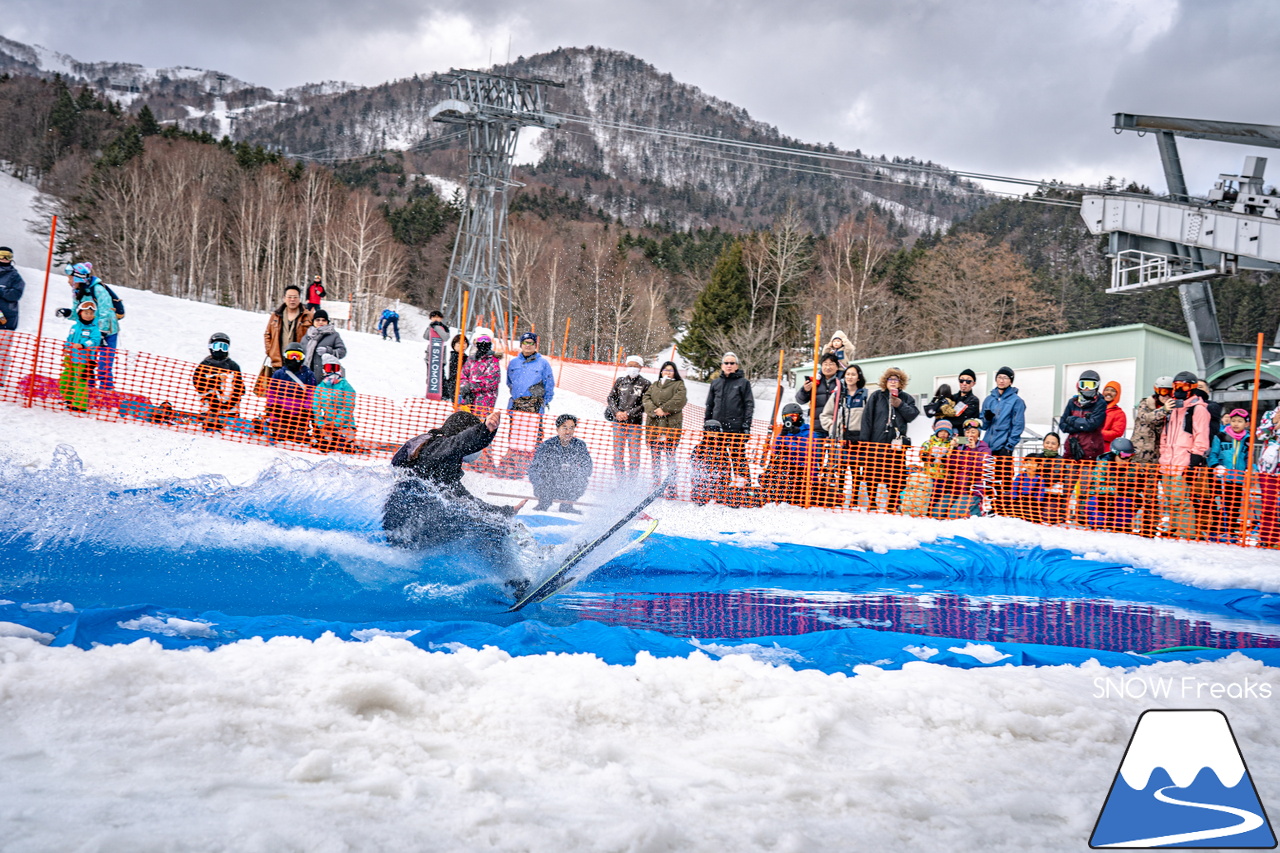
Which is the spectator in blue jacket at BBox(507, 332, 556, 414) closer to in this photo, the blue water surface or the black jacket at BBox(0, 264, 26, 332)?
the blue water surface

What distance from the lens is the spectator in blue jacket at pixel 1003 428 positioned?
8.97m

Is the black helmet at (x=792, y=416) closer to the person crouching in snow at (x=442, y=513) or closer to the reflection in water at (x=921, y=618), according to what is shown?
the reflection in water at (x=921, y=618)

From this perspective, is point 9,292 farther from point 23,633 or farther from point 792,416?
point 792,416

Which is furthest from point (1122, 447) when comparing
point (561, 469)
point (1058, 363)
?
point (1058, 363)

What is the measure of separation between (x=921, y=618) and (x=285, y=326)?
796 cm

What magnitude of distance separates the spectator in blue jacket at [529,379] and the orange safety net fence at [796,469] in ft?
1.74

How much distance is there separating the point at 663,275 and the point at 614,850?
6680 centimetres

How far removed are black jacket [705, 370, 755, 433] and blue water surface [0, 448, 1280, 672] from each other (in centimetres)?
284

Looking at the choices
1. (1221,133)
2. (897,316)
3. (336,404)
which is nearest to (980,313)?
(897,316)

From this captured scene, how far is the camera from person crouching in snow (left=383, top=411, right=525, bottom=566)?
16.7 ft

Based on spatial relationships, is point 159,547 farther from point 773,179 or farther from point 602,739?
point 773,179

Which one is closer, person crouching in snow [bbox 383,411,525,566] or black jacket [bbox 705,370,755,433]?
person crouching in snow [bbox 383,411,525,566]

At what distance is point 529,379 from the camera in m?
9.99

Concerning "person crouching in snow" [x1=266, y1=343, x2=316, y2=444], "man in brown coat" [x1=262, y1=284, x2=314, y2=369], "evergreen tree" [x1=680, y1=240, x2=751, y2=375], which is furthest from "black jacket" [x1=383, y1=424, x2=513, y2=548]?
"evergreen tree" [x1=680, y1=240, x2=751, y2=375]
